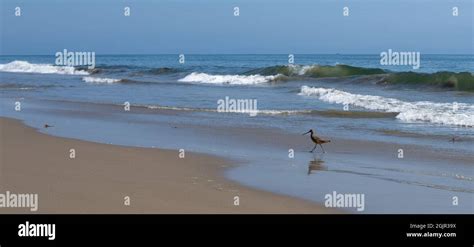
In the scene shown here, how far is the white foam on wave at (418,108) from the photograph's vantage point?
15.6 m

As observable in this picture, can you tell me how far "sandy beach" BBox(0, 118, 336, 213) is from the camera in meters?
7.18

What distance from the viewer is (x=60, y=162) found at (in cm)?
962

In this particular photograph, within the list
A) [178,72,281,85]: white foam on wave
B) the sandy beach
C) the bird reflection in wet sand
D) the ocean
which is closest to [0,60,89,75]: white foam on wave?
[178,72,281,85]: white foam on wave

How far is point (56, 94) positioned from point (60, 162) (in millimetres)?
15702

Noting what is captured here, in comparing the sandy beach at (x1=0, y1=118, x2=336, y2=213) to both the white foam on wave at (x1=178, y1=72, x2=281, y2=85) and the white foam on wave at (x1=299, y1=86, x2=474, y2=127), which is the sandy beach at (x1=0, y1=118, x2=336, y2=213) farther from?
the white foam on wave at (x1=178, y1=72, x2=281, y2=85)

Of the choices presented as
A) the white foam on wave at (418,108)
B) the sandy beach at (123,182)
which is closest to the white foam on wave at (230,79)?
the white foam on wave at (418,108)

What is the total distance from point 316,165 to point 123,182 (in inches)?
122

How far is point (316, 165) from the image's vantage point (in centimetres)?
1021

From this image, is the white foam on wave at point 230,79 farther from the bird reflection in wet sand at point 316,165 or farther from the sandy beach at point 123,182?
the sandy beach at point 123,182

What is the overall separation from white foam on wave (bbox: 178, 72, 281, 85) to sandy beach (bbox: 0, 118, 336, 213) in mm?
23901

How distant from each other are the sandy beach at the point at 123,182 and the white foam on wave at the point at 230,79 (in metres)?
23.9

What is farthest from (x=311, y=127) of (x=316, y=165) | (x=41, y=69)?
(x=41, y=69)

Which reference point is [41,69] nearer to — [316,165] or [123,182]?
[316,165]
